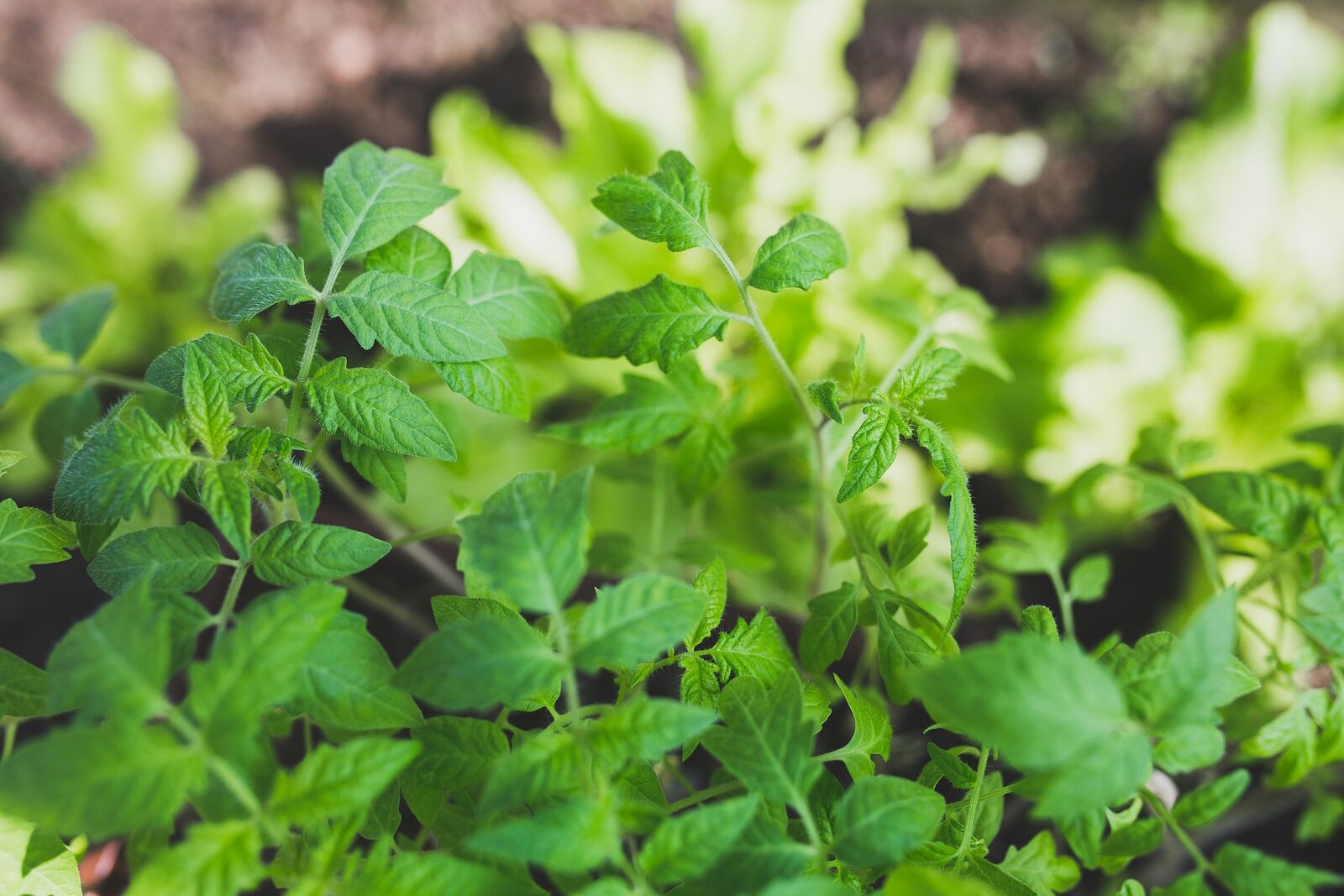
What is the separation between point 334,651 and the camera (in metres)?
0.46

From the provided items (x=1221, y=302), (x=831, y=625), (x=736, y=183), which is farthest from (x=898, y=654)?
(x=1221, y=302)

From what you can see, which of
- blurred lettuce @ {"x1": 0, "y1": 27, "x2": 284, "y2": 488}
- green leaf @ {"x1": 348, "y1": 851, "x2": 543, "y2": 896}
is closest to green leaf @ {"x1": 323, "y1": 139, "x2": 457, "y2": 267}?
green leaf @ {"x1": 348, "y1": 851, "x2": 543, "y2": 896}

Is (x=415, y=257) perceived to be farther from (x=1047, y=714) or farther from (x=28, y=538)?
(x=1047, y=714)

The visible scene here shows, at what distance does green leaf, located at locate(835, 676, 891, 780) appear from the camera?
0.53 metres

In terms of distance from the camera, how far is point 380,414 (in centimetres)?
50

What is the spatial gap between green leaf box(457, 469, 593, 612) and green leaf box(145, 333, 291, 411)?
0.17 meters

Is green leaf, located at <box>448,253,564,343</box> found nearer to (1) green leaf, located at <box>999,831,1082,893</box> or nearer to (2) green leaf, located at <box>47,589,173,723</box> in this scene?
(2) green leaf, located at <box>47,589,173,723</box>

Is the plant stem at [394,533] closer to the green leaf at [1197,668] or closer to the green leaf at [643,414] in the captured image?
the green leaf at [643,414]

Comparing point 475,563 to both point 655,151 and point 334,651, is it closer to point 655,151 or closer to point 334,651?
point 334,651

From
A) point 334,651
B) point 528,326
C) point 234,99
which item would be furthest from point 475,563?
point 234,99

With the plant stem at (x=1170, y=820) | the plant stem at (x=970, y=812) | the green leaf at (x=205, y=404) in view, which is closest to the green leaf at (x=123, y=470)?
the green leaf at (x=205, y=404)

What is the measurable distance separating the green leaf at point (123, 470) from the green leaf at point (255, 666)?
98 mm

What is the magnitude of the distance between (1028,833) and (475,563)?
0.60 m

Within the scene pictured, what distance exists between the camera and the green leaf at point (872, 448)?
489 millimetres
